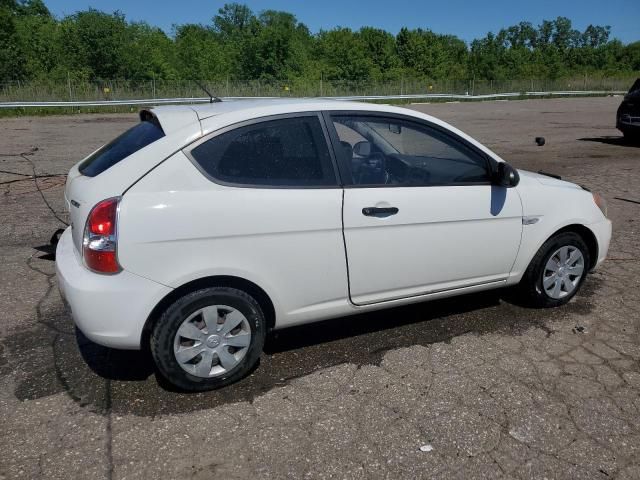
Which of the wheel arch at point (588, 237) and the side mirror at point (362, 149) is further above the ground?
the side mirror at point (362, 149)

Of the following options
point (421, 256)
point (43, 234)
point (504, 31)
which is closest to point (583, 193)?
point (421, 256)

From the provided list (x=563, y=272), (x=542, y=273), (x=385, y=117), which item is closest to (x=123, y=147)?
(x=385, y=117)

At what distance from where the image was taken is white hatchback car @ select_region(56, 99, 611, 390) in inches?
114

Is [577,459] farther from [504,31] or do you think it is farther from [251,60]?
[504,31]

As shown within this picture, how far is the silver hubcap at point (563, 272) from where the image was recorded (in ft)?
14.0

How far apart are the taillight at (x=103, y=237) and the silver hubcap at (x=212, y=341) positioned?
53cm

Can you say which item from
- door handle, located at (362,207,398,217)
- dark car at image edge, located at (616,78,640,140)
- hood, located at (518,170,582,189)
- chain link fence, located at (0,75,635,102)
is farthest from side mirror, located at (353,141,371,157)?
chain link fence, located at (0,75,635,102)

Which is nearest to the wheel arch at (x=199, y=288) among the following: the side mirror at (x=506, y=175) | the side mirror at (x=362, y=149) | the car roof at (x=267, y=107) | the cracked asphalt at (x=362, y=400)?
the cracked asphalt at (x=362, y=400)

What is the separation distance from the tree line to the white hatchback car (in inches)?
1387

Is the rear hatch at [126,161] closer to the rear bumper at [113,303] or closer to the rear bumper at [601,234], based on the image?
the rear bumper at [113,303]

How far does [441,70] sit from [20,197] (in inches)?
2332

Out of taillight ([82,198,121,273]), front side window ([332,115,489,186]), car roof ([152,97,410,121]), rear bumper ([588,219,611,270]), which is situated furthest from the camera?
rear bumper ([588,219,611,270])

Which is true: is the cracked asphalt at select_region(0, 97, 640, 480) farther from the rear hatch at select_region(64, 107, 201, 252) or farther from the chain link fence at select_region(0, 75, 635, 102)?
the chain link fence at select_region(0, 75, 635, 102)

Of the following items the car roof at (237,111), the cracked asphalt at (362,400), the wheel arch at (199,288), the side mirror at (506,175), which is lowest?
the cracked asphalt at (362,400)
